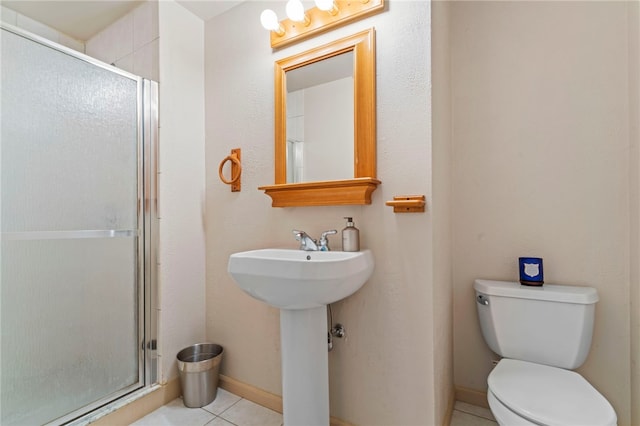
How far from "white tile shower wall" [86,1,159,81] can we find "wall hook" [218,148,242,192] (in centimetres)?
58

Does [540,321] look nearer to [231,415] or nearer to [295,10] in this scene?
[231,415]

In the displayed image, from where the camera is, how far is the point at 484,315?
1440 millimetres

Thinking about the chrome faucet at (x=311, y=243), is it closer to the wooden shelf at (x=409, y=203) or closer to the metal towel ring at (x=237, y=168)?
the wooden shelf at (x=409, y=203)

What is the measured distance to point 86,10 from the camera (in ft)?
6.04

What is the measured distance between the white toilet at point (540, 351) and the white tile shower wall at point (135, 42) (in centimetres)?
213

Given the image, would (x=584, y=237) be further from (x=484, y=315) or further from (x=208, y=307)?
(x=208, y=307)

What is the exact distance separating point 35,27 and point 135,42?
2.60 ft

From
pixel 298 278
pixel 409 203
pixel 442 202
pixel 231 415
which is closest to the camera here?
pixel 298 278

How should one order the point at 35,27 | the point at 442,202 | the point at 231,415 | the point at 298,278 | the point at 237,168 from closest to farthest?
the point at 298,278
the point at 442,202
the point at 231,415
the point at 237,168
the point at 35,27

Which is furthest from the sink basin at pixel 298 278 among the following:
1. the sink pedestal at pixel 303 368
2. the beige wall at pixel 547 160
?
the beige wall at pixel 547 160

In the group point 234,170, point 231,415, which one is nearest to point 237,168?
point 234,170

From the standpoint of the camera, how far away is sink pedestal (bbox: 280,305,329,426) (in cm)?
120

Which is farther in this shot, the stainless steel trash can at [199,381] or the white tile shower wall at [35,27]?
the white tile shower wall at [35,27]

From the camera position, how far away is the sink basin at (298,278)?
3.31 feet
